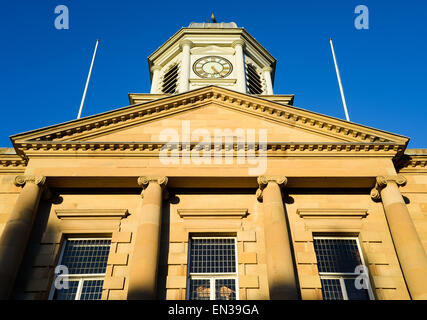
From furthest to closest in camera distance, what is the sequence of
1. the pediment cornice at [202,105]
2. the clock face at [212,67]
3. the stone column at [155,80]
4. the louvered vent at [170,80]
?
the stone column at [155,80], the louvered vent at [170,80], the clock face at [212,67], the pediment cornice at [202,105]

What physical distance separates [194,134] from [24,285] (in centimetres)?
887

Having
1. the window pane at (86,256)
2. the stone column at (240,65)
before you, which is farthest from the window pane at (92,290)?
the stone column at (240,65)

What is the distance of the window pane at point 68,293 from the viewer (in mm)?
14016

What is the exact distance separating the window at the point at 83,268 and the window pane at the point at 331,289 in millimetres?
7946

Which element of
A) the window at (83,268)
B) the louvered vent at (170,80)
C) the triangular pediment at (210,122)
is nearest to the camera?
the window at (83,268)

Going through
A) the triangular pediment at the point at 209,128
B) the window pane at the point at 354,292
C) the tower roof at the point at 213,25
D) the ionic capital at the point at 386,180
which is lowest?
the window pane at the point at 354,292

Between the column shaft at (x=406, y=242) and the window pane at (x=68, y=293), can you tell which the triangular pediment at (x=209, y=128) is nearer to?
the column shaft at (x=406, y=242)

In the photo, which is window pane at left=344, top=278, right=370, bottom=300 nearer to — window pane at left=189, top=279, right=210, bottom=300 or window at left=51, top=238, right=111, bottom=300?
window pane at left=189, top=279, right=210, bottom=300

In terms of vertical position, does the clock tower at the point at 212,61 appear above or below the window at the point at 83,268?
above

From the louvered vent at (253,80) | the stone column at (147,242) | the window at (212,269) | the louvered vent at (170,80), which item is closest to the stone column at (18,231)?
the stone column at (147,242)

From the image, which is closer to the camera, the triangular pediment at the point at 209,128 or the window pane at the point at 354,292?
the window pane at the point at 354,292

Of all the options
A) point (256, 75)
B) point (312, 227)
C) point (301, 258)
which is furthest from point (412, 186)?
point (256, 75)

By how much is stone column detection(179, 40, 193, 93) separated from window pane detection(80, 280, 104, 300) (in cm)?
1669

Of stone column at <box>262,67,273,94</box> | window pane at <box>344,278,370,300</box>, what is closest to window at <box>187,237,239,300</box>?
window pane at <box>344,278,370,300</box>
